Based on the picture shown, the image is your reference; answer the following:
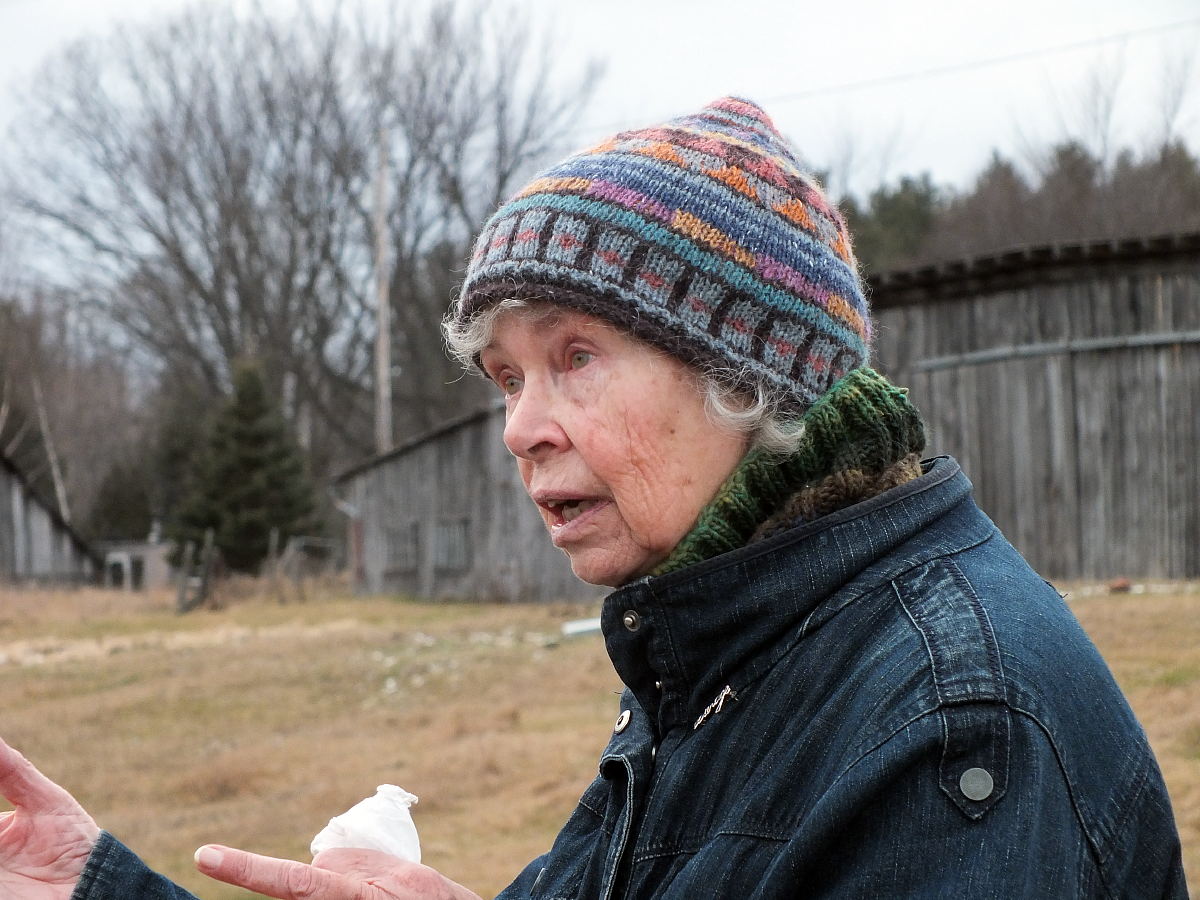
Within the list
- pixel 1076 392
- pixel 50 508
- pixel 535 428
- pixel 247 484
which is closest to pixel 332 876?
pixel 535 428

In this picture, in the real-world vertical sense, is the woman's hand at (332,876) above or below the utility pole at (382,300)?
below

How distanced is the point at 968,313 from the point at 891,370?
1.13m

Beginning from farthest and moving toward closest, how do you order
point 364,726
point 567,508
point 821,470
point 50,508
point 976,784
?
point 50,508
point 364,726
point 567,508
point 821,470
point 976,784

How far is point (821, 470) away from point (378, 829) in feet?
3.54

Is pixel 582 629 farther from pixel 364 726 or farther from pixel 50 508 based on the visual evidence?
pixel 50 508

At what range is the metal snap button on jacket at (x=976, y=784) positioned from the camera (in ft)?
4.31

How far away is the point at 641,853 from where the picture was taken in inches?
64.7

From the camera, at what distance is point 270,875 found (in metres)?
1.90

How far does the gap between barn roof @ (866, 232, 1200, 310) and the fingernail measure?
41.2 feet

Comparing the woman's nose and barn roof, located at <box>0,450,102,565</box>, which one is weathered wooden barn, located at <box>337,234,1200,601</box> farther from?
barn roof, located at <box>0,450,102,565</box>

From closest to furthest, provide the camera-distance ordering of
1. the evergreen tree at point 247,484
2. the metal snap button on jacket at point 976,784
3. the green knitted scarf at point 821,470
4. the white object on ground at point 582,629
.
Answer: the metal snap button on jacket at point 976,784 → the green knitted scarf at point 821,470 → the white object on ground at point 582,629 → the evergreen tree at point 247,484

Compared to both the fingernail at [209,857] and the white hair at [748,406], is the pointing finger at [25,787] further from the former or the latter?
the white hair at [748,406]

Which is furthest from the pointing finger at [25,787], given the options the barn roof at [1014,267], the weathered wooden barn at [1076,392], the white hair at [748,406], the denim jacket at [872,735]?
the barn roof at [1014,267]

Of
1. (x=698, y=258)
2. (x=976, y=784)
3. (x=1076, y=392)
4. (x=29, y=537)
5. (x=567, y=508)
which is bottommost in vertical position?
(x=29, y=537)
